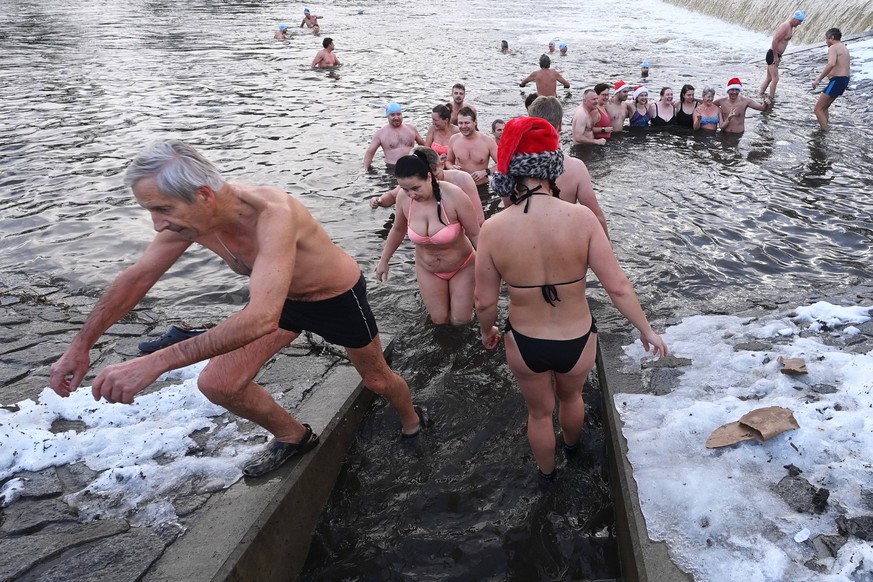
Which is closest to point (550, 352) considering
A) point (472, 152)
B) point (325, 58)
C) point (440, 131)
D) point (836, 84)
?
point (472, 152)

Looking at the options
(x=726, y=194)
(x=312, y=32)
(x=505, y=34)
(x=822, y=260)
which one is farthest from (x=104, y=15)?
(x=822, y=260)

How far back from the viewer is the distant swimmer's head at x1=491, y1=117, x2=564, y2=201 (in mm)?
2807

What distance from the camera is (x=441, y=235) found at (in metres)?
5.19

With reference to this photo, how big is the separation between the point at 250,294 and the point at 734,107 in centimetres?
1196

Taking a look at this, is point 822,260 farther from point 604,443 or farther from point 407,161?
point 407,161

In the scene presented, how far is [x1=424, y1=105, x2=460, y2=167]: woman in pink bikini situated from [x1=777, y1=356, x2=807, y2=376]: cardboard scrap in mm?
6629

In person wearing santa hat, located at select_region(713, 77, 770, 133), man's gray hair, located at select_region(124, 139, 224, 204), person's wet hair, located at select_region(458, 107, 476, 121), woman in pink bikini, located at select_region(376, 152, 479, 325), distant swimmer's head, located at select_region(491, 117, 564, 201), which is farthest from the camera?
person wearing santa hat, located at select_region(713, 77, 770, 133)

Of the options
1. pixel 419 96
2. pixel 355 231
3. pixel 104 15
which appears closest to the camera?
pixel 355 231

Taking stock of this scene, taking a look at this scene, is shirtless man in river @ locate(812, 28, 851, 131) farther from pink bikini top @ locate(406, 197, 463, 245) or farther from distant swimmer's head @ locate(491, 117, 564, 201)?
distant swimmer's head @ locate(491, 117, 564, 201)

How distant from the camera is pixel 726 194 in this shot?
9.02 m

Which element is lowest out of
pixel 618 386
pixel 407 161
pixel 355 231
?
pixel 355 231

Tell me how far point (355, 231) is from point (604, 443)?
519 cm

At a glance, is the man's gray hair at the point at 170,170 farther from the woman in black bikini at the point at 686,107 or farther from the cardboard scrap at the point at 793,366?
the woman in black bikini at the point at 686,107

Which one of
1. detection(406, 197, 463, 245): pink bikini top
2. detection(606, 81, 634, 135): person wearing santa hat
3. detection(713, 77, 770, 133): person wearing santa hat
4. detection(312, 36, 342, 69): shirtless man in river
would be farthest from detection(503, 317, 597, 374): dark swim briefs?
detection(312, 36, 342, 69): shirtless man in river
